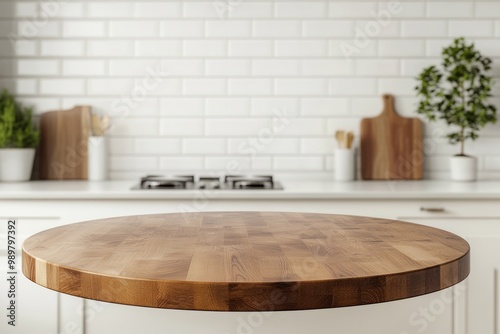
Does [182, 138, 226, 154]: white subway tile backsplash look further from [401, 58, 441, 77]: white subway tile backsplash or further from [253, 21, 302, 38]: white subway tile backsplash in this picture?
[401, 58, 441, 77]: white subway tile backsplash

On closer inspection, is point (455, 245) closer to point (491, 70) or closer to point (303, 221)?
point (303, 221)

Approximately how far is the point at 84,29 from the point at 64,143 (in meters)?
0.63

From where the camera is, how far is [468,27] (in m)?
3.25

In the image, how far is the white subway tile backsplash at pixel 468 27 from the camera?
3250 mm

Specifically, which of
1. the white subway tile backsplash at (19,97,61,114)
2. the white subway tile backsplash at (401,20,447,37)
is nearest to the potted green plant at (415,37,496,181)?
the white subway tile backsplash at (401,20,447,37)

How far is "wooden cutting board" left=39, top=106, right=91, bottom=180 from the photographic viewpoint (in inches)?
126

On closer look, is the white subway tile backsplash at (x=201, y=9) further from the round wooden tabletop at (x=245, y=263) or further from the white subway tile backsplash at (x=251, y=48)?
the round wooden tabletop at (x=245, y=263)

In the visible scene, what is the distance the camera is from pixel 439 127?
10.7 ft

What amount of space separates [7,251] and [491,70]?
2.62 m

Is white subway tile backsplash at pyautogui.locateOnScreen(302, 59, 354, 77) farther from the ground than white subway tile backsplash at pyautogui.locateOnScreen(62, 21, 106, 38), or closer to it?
closer to it

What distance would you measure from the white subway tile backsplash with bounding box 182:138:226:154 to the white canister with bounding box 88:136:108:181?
1.40 ft

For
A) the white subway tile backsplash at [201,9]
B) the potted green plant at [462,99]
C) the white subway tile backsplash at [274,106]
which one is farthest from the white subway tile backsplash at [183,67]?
the potted green plant at [462,99]

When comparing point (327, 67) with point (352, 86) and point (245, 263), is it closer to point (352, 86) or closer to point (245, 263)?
point (352, 86)

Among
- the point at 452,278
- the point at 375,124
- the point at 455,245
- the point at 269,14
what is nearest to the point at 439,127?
the point at 375,124
